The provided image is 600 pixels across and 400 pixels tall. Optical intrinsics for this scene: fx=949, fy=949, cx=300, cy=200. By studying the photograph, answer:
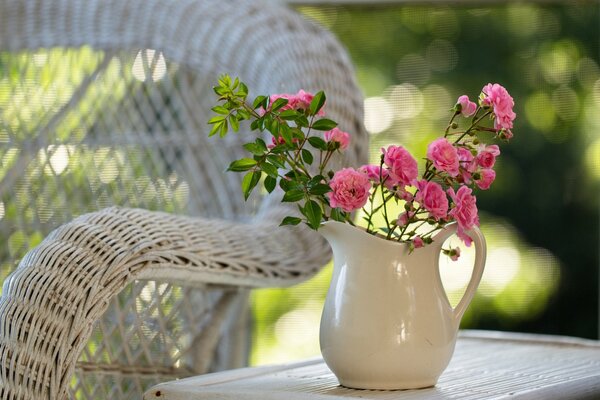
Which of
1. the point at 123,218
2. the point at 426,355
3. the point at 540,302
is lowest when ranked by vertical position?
the point at 540,302

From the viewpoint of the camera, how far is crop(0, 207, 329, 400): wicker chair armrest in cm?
99

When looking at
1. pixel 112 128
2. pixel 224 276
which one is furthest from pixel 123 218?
pixel 112 128

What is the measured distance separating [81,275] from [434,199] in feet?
1.29

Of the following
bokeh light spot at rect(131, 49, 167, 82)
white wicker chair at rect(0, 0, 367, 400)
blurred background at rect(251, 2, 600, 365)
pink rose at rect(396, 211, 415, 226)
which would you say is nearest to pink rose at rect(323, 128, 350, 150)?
pink rose at rect(396, 211, 415, 226)

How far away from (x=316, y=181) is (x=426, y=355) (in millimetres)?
226

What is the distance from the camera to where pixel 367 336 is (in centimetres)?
103

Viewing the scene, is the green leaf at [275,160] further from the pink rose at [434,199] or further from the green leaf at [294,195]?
the pink rose at [434,199]

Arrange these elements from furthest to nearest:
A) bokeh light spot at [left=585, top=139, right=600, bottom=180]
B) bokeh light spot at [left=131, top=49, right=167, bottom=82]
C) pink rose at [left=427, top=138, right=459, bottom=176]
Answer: bokeh light spot at [left=585, top=139, right=600, bottom=180], bokeh light spot at [left=131, top=49, right=167, bottom=82], pink rose at [left=427, top=138, right=459, bottom=176]

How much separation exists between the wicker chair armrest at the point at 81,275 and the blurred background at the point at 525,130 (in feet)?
2.96

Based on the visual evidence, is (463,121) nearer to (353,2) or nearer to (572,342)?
(353,2)

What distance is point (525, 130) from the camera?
6.72ft

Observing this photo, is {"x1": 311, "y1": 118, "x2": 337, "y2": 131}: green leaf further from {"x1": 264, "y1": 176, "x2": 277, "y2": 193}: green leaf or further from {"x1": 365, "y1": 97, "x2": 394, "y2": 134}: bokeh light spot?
{"x1": 365, "y1": 97, "x2": 394, "y2": 134}: bokeh light spot

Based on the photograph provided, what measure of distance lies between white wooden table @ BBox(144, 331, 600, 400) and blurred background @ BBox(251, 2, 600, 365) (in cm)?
63

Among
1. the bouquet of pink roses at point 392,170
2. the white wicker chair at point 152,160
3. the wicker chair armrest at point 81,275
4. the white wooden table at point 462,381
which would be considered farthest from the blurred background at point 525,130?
the bouquet of pink roses at point 392,170
